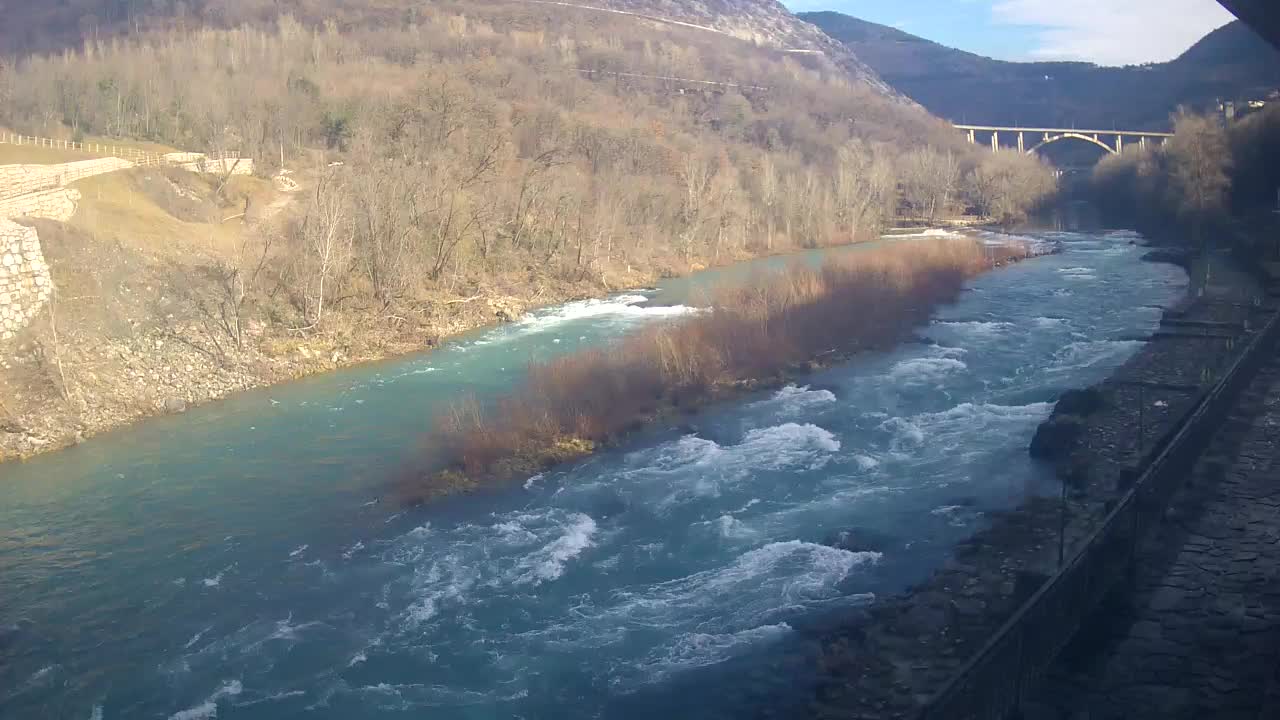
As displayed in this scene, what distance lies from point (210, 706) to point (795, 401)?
14.5 m

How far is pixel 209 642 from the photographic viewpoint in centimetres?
1227

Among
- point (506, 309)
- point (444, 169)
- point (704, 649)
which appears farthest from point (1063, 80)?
point (704, 649)

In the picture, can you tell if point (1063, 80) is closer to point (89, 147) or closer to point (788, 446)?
point (89, 147)

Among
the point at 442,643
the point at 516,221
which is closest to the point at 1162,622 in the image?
the point at 442,643

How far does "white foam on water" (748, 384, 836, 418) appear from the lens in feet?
69.8

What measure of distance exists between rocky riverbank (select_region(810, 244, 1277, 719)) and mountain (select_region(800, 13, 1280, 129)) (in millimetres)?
70002

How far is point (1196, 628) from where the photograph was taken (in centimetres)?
1039

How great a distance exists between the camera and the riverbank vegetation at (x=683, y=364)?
18938 millimetres

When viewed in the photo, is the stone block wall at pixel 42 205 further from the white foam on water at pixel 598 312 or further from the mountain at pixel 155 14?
the mountain at pixel 155 14

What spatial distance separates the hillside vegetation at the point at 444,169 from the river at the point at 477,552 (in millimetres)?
6820

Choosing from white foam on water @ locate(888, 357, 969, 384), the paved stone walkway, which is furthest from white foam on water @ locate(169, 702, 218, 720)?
white foam on water @ locate(888, 357, 969, 384)

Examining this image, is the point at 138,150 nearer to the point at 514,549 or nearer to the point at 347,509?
the point at 347,509

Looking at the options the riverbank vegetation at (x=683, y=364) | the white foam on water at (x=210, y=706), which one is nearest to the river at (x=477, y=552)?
the white foam on water at (x=210, y=706)

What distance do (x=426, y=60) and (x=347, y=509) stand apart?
59580 mm
